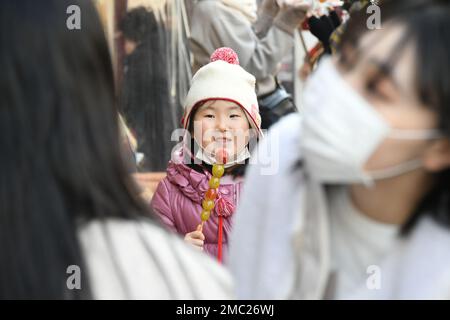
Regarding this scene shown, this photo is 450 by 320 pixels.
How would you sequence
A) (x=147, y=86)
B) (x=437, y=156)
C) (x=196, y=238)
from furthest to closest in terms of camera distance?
(x=147, y=86), (x=196, y=238), (x=437, y=156)

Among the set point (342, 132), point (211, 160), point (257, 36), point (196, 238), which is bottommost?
point (196, 238)

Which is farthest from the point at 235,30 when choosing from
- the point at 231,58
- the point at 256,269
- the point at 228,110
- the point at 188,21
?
the point at 256,269

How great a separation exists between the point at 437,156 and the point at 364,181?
6.6 inches

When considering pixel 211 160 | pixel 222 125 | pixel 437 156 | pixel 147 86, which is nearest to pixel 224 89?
pixel 222 125

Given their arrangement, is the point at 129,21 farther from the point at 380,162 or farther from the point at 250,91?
the point at 380,162

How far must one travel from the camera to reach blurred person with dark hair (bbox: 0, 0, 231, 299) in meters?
1.75

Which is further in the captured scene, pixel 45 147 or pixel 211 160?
pixel 211 160

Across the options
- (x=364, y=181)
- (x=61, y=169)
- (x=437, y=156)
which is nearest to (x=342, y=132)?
(x=364, y=181)

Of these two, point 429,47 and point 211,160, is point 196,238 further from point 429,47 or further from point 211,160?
point 429,47

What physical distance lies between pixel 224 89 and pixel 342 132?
2.12m

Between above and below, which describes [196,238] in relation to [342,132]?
below

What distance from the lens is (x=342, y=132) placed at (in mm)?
1804

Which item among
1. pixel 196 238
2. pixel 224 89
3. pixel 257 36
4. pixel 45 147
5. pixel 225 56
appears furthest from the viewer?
pixel 257 36

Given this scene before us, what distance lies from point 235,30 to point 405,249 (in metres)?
3.51
